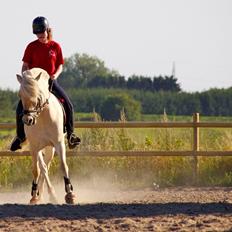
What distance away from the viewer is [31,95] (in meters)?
11.4

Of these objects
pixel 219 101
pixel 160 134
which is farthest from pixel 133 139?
pixel 219 101

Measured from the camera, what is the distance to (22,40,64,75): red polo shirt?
1249cm

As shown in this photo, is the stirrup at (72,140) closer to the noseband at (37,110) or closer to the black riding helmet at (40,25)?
the noseband at (37,110)

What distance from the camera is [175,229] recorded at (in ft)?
29.9

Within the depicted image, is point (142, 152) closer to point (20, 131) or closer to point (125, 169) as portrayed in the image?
point (125, 169)

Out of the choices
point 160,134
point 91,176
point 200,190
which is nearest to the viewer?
point 200,190

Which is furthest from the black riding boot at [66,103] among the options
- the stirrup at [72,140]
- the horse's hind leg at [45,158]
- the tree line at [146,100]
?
the tree line at [146,100]

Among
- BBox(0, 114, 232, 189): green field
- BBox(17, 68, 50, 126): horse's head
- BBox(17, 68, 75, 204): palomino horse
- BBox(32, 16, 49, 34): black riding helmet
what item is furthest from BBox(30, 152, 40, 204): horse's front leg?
BBox(0, 114, 232, 189): green field

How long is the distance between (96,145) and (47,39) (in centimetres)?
537

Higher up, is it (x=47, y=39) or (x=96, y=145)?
(x=47, y=39)

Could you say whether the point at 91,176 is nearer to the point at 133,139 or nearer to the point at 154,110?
the point at 133,139

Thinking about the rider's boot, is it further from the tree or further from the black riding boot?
the tree

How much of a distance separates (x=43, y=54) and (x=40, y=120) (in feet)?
3.69

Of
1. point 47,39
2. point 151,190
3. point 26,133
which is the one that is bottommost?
point 151,190
